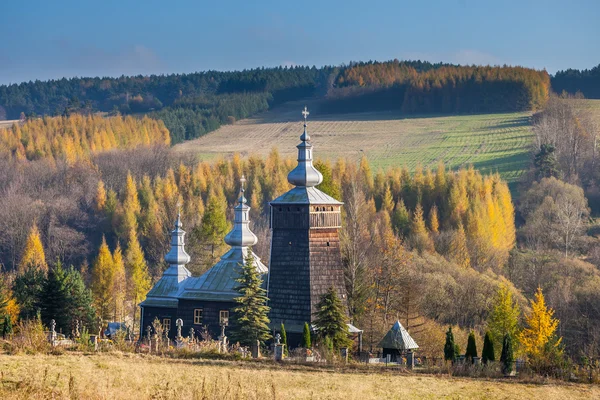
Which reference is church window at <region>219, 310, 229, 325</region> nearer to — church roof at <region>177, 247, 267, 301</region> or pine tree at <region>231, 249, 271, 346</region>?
church roof at <region>177, 247, 267, 301</region>

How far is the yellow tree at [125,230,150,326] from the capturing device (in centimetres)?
6901

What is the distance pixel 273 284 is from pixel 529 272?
28.7 meters

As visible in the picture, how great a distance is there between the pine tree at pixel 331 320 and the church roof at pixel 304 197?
5.80 m

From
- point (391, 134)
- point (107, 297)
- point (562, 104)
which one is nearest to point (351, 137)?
point (391, 134)

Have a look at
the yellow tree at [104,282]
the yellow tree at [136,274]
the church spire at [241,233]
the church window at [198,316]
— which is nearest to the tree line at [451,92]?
the yellow tree at [136,274]

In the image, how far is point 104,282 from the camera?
6988 cm

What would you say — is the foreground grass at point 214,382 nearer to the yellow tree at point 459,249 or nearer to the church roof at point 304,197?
the church roof at point 304,197

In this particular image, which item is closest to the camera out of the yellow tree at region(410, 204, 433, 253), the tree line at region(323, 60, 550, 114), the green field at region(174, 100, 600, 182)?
the yellow tree at region(410, 204, 433, 253)

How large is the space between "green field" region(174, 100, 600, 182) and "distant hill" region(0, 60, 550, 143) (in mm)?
3400

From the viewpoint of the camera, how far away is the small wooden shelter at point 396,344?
1654 inches

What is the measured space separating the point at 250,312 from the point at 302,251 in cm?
592

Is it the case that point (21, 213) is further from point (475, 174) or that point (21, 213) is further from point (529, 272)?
point (529, 272)

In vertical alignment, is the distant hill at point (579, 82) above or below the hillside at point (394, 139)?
above

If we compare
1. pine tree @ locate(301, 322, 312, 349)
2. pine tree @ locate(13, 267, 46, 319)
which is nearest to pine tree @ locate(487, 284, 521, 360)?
pine tree @ locate(301, 322, 312, 349)
